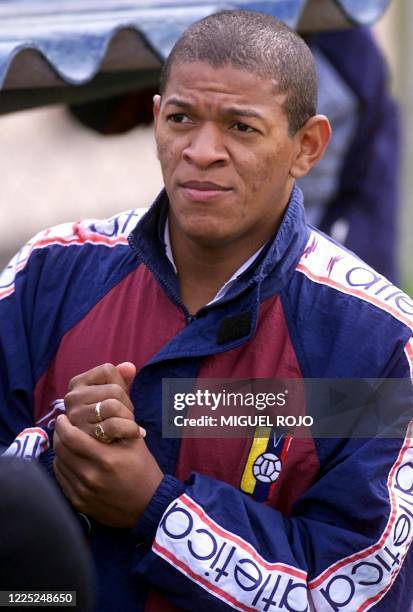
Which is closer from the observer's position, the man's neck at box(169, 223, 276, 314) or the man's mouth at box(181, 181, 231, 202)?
the man's mouth at box(181, 181, 231, 202)

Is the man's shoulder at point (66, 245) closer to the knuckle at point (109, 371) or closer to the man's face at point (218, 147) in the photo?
the man's face at point (218, 147)

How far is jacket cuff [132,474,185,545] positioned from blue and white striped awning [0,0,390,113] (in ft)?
3.29

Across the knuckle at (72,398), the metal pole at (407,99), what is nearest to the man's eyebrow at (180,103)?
the knuckle at (72,398)

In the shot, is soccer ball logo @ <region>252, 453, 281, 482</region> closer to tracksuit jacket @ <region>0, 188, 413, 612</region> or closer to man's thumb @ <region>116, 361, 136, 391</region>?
tracksuit jacket @ <region>0, 188, 413, 612</region>

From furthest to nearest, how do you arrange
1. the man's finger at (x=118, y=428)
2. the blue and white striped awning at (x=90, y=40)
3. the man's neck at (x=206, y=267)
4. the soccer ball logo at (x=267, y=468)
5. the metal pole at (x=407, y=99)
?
the metal pole at (x=407, y=99), the blue and white striped awning at (x=90, y=40), the man's neck at (x=206, y=267), the soccer ball logo at (x=267, y=468), the man's finger at (x=118, y=428)

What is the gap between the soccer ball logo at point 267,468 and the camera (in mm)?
2178

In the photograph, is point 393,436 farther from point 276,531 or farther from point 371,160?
point 371,160

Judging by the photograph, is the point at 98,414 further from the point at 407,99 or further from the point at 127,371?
the point at 407,99

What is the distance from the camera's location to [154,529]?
6.95ft

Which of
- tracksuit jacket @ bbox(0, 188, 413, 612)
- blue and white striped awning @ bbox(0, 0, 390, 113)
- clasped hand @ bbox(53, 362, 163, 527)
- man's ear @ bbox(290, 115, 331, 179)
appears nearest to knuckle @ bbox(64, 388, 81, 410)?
clasped hand @ bbox(53, 362, 163, 527)

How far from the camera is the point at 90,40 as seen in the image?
2.94 m

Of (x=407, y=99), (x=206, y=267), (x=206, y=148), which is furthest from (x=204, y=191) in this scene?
(x=407, y=99)

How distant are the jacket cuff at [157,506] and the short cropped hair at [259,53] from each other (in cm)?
67

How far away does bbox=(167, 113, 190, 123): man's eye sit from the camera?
224 cm
